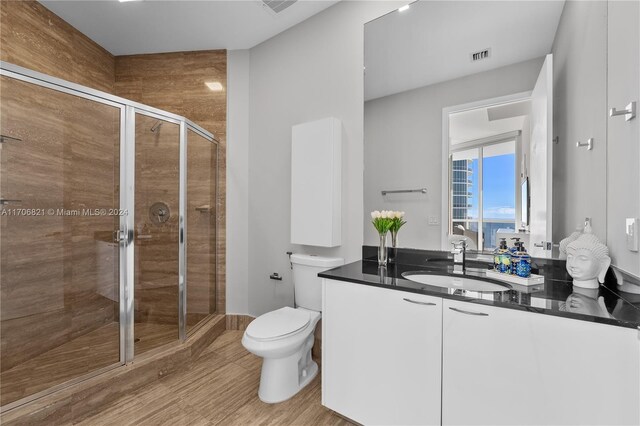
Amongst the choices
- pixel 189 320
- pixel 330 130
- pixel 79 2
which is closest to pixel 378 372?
pixel 330 130

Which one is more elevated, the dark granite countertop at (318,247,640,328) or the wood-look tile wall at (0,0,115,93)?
the wood-look tile wall at (0,0,115,93)

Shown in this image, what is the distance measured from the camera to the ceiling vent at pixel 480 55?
161cm

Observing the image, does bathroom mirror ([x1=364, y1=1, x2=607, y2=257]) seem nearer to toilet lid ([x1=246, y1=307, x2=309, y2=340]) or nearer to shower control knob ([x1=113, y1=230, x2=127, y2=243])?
toilet lid ([x1=246, y1=307, x2=309, y2=340])

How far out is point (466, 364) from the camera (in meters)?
1.18

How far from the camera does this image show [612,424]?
36.5 inches

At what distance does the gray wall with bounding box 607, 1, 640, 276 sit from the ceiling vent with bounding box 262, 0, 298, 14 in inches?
74.4

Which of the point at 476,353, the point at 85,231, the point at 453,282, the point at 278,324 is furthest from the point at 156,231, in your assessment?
the point at 476,353

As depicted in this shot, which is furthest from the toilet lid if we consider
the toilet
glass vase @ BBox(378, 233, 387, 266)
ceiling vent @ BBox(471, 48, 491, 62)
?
ceiling vent @ BBox(471, 48, 491, 62)

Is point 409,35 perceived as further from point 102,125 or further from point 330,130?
point 102,125

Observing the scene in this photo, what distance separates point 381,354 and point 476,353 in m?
0.42

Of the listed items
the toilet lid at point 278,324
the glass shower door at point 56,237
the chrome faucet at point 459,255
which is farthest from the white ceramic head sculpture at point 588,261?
the glass shower door at point 56,237

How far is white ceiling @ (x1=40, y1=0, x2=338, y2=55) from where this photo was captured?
2.29 meters

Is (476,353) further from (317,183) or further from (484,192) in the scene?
(317,183)

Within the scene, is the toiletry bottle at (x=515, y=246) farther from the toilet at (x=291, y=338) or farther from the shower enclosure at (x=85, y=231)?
the shower enclosure at (x=85, y=231)
